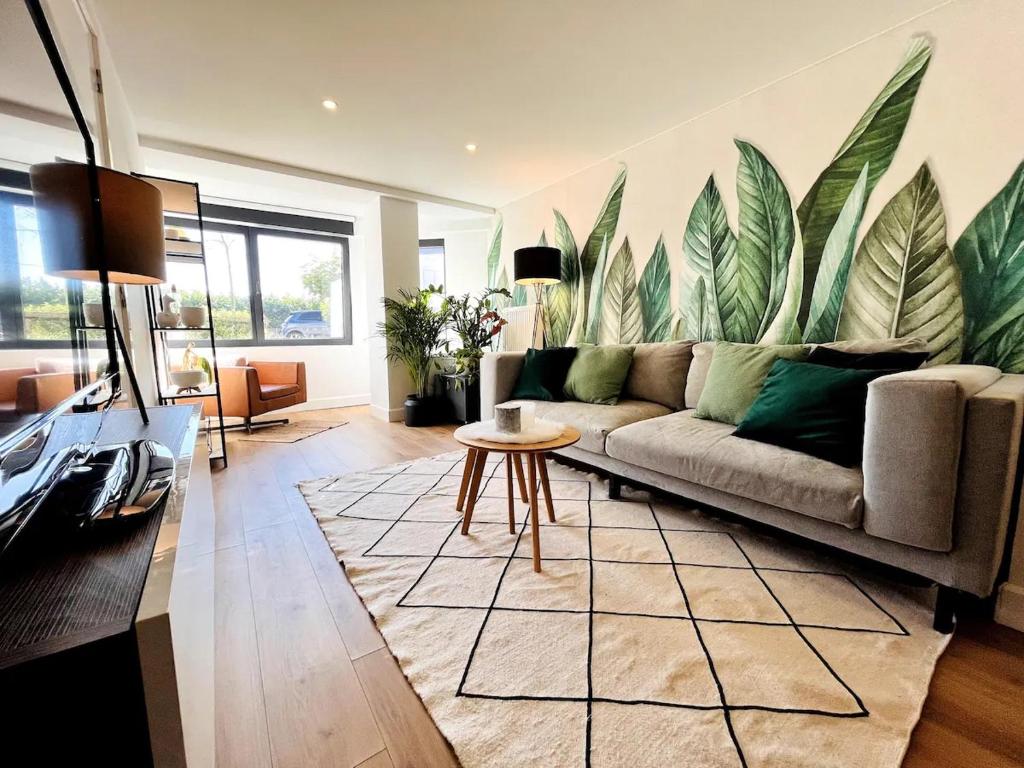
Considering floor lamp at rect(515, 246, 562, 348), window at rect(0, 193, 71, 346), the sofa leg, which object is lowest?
the sofa leg

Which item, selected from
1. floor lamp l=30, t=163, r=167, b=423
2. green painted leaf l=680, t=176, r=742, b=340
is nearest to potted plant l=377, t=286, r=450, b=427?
green painted leaf l=680, t=176, r=742, b=340

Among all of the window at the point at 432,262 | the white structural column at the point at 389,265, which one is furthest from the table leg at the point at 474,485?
the window at the point at 432,262

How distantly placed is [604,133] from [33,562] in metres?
3.45

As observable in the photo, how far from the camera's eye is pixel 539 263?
3.51 meters

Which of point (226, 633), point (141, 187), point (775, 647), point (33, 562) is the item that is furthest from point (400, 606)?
point (141, 187)

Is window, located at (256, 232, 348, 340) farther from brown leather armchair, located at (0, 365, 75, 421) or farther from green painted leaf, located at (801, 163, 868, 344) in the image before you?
green painted leaf, located at (801, 163, 868, 344)

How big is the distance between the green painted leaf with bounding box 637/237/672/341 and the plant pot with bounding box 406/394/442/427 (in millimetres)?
2201

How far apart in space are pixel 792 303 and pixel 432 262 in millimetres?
4463

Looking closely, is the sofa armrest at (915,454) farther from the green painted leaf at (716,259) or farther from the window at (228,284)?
the window at (228,284)

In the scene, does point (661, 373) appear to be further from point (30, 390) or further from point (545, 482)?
point (30, 390)

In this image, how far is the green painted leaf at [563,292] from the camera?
377cm

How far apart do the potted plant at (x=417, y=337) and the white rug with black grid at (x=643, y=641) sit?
225 centimetres

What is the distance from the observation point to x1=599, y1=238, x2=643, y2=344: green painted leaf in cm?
326

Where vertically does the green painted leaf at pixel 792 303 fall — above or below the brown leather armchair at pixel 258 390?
above
